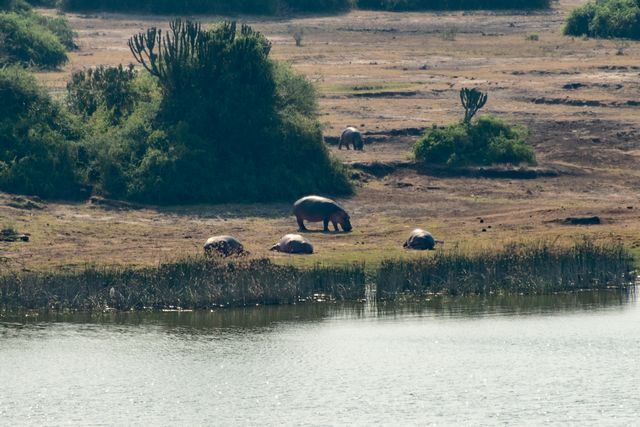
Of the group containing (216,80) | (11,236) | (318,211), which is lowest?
(11,236)

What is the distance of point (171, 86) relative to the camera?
4647cm

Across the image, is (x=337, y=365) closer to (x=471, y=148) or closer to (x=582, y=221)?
(x=582, y=221)

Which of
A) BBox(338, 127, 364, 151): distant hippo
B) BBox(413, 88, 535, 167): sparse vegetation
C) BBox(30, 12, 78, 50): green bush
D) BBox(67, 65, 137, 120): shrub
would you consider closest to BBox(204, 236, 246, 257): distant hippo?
BBox(67, 65, 137, 120): shrub

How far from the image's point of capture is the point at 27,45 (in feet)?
228

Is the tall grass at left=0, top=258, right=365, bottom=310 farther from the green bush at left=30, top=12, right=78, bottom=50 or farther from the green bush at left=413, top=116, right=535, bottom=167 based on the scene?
the green bush at left=30, top=12, right=78, bottom=50

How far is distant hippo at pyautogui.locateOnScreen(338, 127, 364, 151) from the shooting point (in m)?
50.4

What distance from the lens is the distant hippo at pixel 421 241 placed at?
37.3m

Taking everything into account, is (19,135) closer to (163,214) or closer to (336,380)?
(163,214)

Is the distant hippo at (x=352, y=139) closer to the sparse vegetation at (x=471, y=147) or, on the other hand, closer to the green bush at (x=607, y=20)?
the sparse vegetation at (x=471, y=147)

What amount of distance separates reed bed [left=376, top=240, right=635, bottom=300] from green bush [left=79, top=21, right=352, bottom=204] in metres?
11.0

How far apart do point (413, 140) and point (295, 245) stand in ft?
52.5

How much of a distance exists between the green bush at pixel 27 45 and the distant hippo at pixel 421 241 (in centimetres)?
3450

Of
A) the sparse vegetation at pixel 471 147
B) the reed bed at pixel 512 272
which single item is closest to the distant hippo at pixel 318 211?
the reed bed at pixel 512 272

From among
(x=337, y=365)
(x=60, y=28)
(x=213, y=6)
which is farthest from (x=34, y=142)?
(x=213, y=6)
